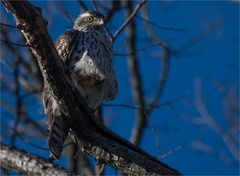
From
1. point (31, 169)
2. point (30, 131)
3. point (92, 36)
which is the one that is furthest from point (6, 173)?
point (30, 131)

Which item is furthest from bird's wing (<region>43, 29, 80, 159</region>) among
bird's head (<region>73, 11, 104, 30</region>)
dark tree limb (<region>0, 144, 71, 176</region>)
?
bird's head (<region>73, 11, 104, 30</region>)

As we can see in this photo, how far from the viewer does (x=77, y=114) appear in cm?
486

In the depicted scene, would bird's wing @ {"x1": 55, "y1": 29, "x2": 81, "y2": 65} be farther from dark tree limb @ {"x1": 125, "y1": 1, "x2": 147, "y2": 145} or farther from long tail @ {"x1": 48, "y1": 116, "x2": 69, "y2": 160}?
dark tree limb @ {"x1": 125, "y1": 1, "x2": 147, "y2": 145}

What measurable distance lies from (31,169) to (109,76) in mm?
1080

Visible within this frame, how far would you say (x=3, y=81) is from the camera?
29.7 feet

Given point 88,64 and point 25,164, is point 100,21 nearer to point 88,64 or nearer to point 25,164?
point 88,64

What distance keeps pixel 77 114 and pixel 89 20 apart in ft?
5.80

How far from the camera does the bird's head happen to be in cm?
632

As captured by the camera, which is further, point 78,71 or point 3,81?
point 3,81

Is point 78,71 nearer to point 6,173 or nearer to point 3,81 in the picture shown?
point 6,173

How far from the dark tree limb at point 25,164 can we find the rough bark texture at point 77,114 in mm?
518

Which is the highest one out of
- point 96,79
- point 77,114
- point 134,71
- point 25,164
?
point 134,71

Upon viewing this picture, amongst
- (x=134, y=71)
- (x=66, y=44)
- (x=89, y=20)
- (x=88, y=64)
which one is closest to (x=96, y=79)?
(x=88, y=64)

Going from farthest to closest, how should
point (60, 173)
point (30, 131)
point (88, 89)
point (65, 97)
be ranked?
point (30, 131), point (88, 89), point (60, 173), point (65, 97)
